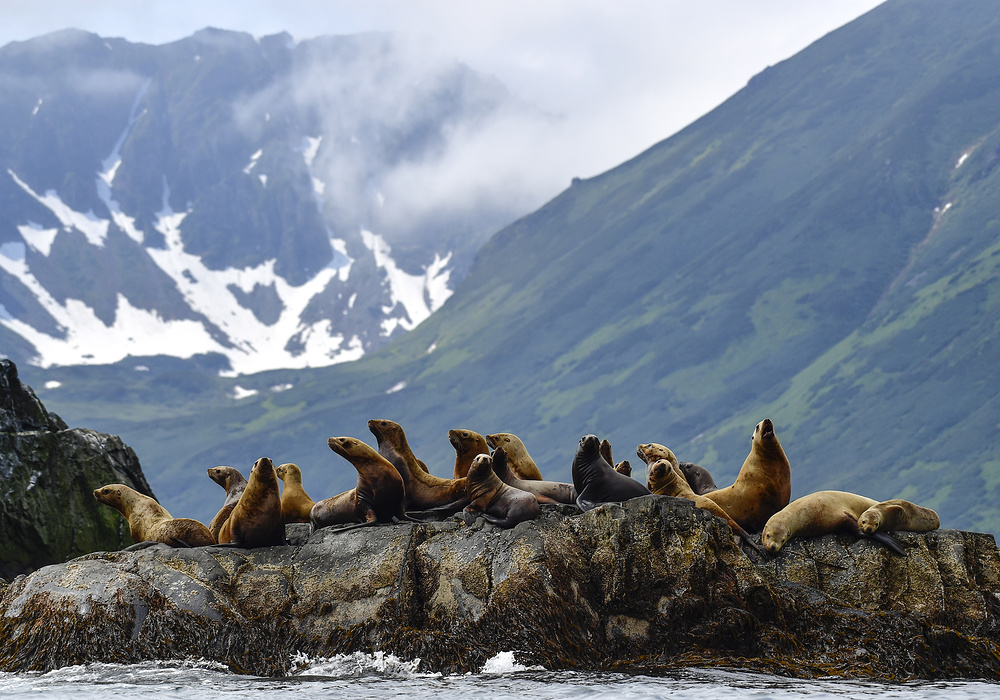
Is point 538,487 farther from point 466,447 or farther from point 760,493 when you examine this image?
point 760,493

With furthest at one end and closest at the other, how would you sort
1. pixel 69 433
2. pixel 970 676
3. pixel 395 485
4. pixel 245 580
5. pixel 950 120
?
pixel 950 120, pixel 69 433, pixel 395 485, pixel 245 580, pixel 970 676

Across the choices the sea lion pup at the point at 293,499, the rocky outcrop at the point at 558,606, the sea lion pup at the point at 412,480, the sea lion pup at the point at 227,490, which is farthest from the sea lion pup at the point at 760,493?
the sea lion pup at the point at 227,490

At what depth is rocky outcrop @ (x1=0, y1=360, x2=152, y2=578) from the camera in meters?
18.0

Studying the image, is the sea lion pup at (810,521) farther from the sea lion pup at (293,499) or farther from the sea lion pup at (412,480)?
the sea lion pup at (293,499)

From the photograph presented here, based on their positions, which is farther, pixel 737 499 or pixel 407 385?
pixel 407 385

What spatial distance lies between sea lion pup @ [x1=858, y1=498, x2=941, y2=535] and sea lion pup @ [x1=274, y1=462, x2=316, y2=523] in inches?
316

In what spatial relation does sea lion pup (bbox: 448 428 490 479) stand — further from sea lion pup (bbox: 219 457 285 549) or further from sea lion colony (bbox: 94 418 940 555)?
sea lion pup (bbox: 219 457 285 549)

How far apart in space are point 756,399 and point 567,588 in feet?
416

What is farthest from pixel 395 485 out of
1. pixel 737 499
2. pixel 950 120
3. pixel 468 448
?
pixel 950 120

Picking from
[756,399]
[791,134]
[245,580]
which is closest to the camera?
[245,580]

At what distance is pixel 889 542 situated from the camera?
12656 millimetres

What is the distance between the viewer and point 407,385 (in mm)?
181625

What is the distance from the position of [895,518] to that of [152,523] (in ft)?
32.7

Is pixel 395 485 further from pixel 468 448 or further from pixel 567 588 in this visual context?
pixel 567 588
